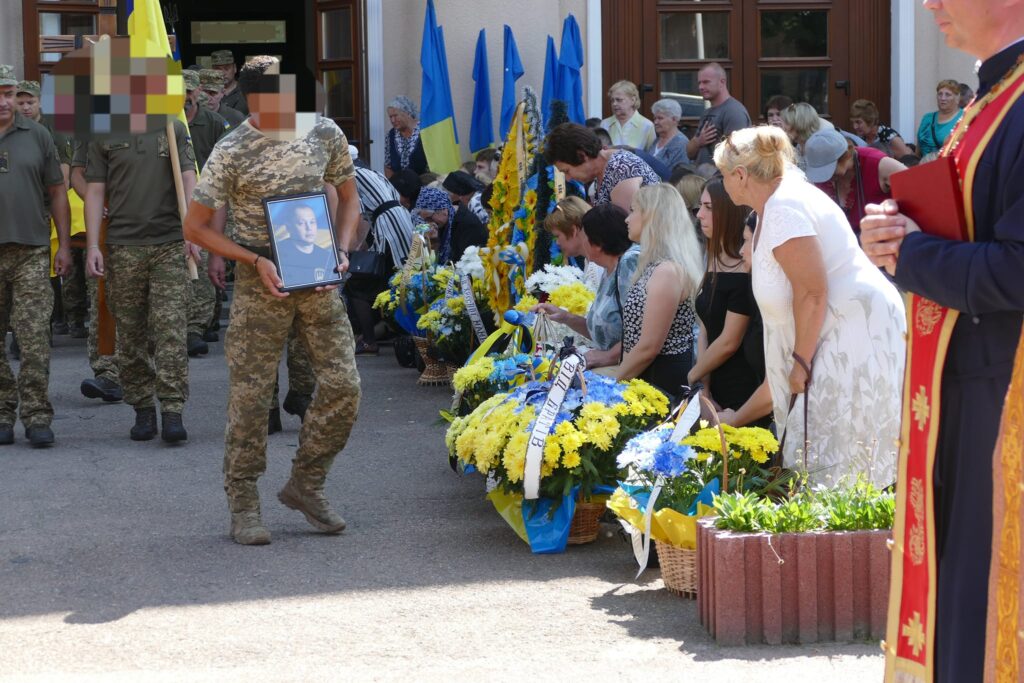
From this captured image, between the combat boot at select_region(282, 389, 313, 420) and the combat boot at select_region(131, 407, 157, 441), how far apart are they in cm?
74

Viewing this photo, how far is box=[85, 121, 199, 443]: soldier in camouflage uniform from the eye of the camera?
8234mm

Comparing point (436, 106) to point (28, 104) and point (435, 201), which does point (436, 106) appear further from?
point (28, 104)

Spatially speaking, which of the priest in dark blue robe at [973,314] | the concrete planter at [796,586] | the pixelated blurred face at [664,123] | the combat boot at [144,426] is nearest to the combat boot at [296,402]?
the combat boot at [144,426]

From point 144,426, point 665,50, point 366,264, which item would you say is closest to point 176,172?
point 144,426

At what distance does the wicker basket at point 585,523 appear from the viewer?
5.97 metres

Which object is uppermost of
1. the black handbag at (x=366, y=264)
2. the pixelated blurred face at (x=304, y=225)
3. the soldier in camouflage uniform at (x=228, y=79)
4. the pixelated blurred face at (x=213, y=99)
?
the soldier in camouflage uniform at (x=228, y=79)

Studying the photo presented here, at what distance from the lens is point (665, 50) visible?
Answer: 1482 centimetres

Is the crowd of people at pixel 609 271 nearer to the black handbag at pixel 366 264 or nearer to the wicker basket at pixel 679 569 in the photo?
the black handbag at pixel 366 264

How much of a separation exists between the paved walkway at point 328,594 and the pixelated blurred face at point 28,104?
3532 millimetres

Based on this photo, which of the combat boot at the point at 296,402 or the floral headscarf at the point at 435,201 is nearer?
the combat boot at the point at 296,402

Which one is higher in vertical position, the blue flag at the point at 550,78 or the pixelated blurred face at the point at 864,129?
the blue flag at the point at 550,78

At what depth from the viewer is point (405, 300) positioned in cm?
1065

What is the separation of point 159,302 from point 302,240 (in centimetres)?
258

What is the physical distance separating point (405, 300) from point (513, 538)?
4.65m
